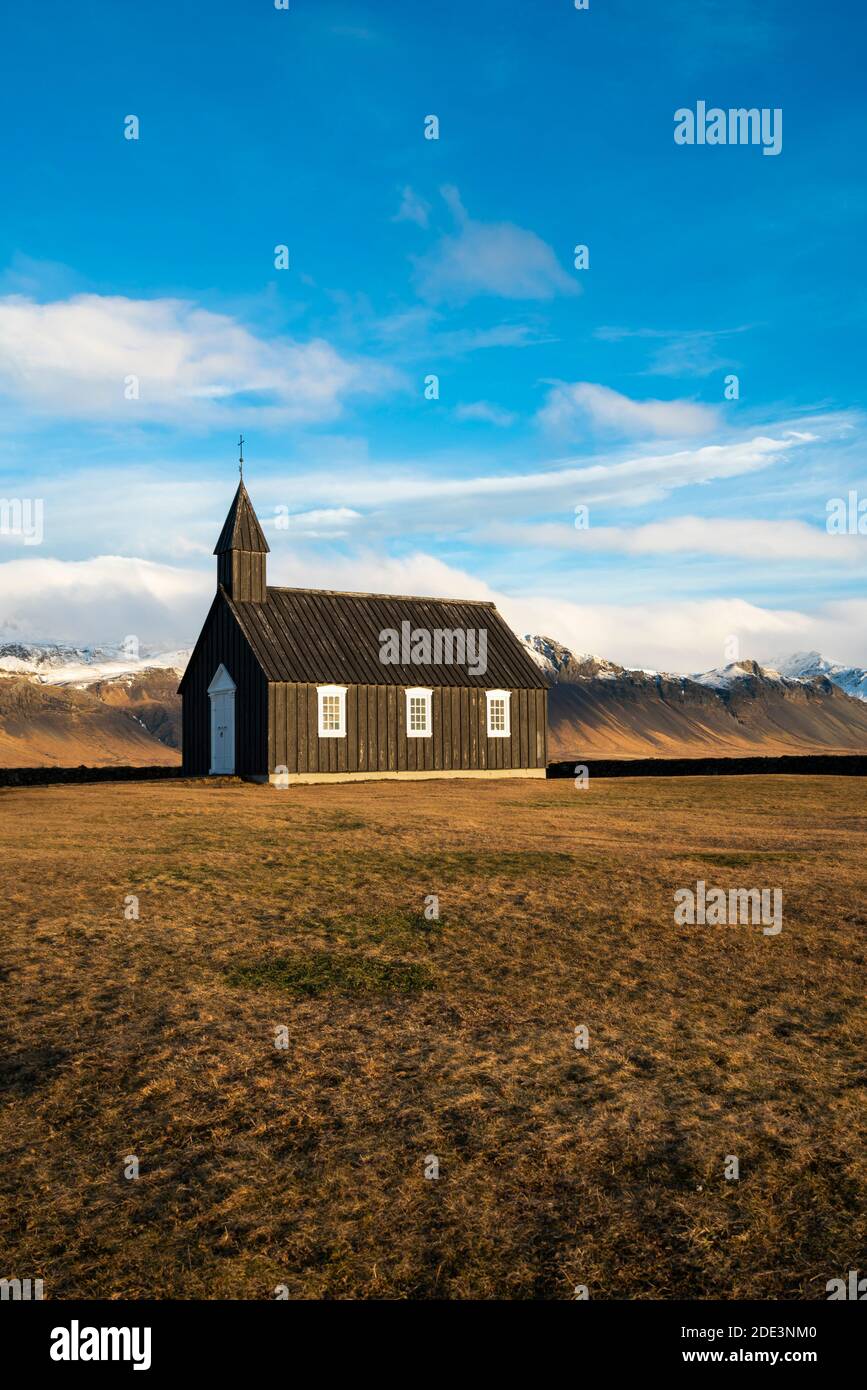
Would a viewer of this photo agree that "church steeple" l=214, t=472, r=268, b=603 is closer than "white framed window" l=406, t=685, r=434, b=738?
Yes

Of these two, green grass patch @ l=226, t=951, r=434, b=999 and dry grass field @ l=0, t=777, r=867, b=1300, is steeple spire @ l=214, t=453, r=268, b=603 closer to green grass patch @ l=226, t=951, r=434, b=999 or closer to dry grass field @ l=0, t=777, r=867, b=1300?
dry grass field @ l=0, t=777, r=867, b=1300

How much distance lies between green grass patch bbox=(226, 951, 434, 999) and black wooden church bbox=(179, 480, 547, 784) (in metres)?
27.2

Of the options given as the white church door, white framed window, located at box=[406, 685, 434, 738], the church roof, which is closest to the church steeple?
the church roof

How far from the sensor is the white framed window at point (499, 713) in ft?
149


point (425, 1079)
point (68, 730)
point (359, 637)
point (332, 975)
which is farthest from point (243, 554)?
point (68, 730)

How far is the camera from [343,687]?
135ft

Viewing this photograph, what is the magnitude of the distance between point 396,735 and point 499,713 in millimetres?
5441

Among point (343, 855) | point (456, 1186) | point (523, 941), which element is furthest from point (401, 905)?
point (456, 1186)

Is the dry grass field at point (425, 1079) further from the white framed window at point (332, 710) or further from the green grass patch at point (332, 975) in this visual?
the white framed window at point (332, 710)

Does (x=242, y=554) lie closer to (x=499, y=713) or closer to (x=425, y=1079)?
(x=499, y=713)

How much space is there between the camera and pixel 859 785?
36.5 meters

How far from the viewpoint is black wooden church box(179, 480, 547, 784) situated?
4006 centimetres

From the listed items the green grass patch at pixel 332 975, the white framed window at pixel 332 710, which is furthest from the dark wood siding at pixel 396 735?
the green grass patch at pixel 332 975

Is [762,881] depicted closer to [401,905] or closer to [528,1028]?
[401,905]
